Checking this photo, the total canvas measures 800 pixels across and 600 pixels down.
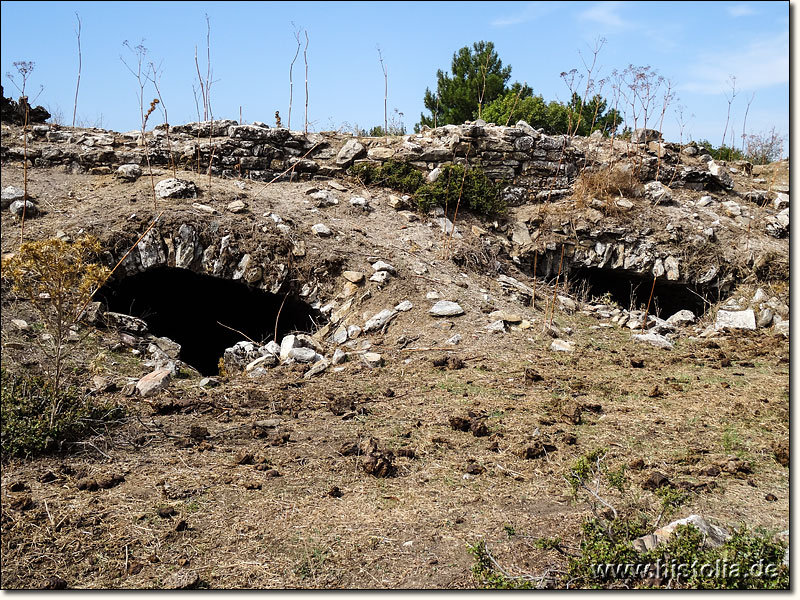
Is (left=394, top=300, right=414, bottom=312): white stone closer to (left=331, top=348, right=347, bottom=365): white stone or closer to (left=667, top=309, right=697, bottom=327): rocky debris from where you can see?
(left=331, top=348, right=347, bottom=365): white stone

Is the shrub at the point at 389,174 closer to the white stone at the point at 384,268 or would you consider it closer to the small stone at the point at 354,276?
the white stone at the point at 384,268

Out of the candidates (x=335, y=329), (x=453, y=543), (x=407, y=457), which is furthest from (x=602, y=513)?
(x=335, y=329)

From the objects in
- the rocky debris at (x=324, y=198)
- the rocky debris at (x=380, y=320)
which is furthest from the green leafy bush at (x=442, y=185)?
the rocky debris at (x=380, y=320)

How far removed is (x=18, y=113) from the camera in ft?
34.7

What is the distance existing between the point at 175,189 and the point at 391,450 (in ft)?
19.6

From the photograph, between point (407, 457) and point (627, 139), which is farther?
point (627, 139)

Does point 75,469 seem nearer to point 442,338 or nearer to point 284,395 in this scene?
point 284,395

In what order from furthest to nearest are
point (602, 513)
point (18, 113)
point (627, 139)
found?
1. point (627, 139)
2. point (18, 113)
3. point (602, 513)

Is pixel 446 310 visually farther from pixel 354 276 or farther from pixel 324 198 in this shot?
pixel 324 198

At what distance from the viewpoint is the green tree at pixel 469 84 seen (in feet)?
59.8

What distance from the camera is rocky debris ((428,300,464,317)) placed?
7.83m

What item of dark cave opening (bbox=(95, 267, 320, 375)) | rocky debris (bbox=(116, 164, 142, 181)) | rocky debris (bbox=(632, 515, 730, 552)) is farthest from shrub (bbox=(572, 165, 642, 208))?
rocky debris (bbox=(632, 515, 730, 552))

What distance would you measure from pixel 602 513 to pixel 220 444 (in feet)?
9.27

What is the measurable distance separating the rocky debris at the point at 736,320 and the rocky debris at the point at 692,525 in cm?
561
